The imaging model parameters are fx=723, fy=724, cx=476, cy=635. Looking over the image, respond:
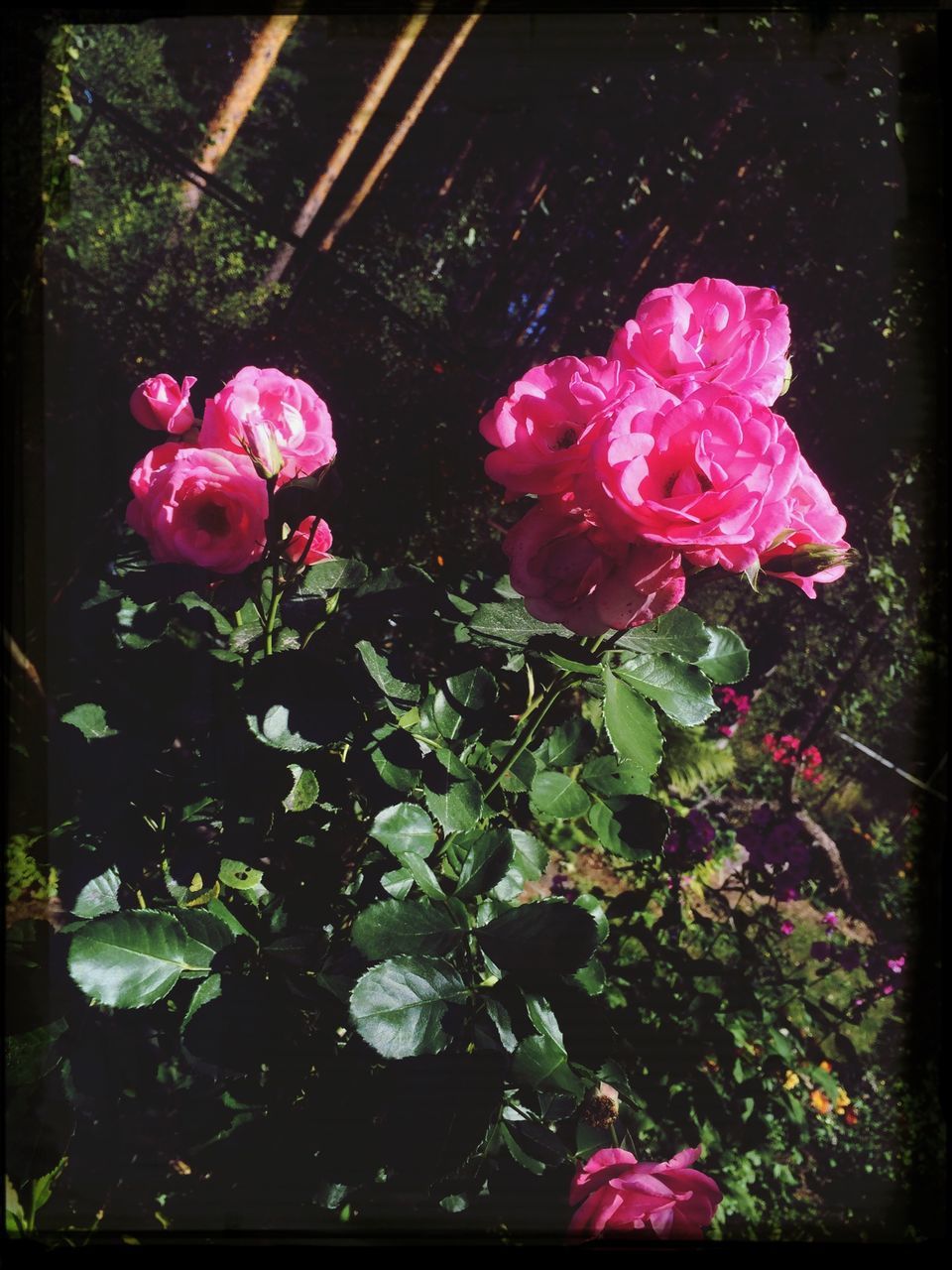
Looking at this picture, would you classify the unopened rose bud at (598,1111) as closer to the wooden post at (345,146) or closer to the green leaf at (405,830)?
the green leaf at (405,830)

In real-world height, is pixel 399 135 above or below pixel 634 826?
above

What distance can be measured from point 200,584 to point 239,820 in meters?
0.22

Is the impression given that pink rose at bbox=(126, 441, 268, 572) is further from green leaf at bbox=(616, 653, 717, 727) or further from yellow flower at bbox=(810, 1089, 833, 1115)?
yellow flower at bbox=(810, 1089, 833, 1115)

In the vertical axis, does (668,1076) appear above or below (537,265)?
below

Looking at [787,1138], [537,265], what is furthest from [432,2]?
[787,1138]

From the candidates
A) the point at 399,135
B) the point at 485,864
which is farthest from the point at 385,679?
the point at 399,135

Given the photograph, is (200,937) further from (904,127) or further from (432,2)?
(904,127)

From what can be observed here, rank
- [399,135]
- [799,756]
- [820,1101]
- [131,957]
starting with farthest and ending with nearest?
1. [799,756]
2. [399,135]
3. [820,1101]
4. [131,957]

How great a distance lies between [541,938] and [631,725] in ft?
0.60

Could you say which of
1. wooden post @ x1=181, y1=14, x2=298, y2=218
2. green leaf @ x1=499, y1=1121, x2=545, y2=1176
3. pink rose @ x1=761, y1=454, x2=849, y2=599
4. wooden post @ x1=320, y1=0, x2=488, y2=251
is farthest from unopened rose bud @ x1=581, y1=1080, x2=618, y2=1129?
wooden post @ x1=181, y1=14, x2=298, y2=218

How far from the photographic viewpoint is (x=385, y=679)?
63 centimetres

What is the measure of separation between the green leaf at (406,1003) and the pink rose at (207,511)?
0.33m

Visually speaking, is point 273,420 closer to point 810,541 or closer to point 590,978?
point 810,541

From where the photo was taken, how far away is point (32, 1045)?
2.24 ft
